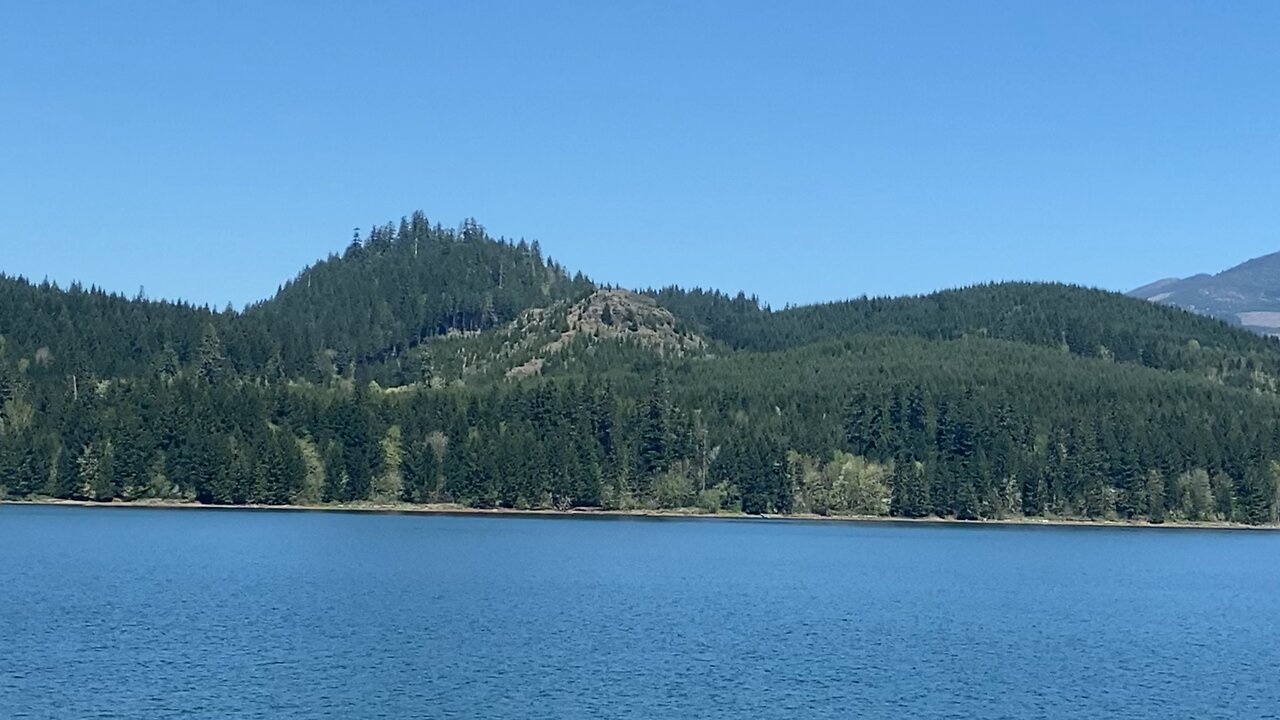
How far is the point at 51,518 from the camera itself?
7151 inches

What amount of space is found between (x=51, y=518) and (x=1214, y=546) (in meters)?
141

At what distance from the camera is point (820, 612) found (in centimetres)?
10169

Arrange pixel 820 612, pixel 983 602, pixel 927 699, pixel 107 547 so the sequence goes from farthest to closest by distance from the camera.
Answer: pixel 107 547, pixel 983 602, pixel 820 612, pixel 927 699

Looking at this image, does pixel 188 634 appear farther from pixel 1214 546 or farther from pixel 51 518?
pixel 1214 546

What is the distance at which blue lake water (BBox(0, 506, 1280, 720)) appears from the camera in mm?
66750

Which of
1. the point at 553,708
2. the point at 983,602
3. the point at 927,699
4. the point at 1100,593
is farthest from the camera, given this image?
the point at 1100,593

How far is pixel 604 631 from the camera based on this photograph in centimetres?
8831

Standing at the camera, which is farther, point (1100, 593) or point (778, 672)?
point (1100, 593)

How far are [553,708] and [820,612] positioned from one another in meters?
40.6

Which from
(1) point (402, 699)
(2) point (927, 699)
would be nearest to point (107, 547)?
(1) point (402, 699)

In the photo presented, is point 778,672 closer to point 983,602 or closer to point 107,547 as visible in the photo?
point 983,602

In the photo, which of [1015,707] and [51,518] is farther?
[51,518]

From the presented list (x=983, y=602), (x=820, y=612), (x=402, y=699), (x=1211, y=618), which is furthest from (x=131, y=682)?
(x=1211, y=618)

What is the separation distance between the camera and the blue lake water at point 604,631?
219 feet
